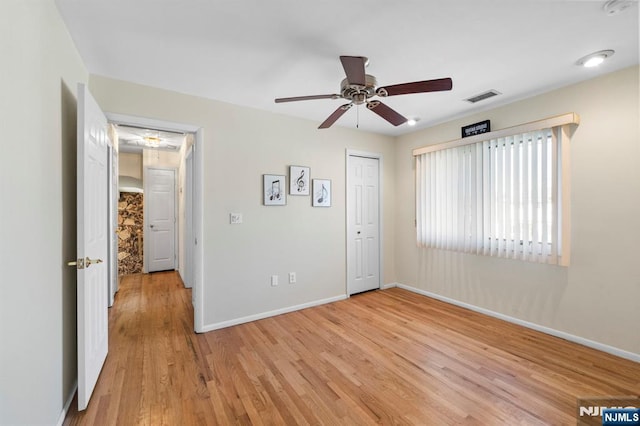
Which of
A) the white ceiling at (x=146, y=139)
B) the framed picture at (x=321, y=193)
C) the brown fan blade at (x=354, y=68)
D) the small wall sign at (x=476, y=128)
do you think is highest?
the white ceiling at (x=146, y=139)

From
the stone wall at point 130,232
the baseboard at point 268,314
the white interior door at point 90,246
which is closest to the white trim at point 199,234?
the baseboard at point 268,314

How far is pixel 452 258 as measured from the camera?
376 centimetres

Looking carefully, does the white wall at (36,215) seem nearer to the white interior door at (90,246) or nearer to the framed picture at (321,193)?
the white interior door at (90,246)

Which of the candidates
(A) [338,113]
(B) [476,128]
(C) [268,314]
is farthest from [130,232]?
(B) [476,128]

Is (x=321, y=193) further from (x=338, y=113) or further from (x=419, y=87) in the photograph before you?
(x=419, y=87)

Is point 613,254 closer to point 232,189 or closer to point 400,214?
point 400,214

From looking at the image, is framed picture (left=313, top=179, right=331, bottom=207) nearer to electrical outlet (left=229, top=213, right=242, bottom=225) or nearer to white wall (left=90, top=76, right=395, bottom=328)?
white wall (left=90, top=76, right=395, bottom=328)

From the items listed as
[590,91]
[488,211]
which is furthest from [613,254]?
[590,91]

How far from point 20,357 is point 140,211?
5303 millimetres

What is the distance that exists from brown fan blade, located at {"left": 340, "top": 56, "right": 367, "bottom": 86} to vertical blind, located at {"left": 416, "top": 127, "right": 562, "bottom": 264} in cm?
223

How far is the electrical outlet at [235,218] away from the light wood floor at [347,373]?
1186 mm

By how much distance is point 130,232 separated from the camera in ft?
18.6

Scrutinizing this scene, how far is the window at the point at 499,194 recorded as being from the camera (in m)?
2.73

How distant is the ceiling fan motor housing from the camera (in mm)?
2024
